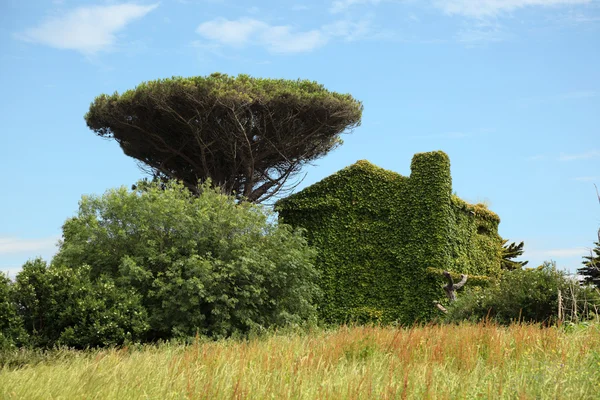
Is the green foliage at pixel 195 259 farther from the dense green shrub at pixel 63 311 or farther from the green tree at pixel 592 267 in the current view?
the green tree at pixel 592 267

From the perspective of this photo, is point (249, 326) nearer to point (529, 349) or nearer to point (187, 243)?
point (187, 243)

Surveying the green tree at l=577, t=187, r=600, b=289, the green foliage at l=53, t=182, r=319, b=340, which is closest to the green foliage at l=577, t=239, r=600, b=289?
the green tree at l=577, t=187, r=600, b=289

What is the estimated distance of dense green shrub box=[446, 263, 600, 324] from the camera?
11.8 metres

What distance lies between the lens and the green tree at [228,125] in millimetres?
22484

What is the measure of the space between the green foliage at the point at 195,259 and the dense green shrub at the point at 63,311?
135cm

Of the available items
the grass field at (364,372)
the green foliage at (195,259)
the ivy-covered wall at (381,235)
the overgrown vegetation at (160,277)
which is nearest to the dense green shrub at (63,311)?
the overgrown vegetation at (160,277)

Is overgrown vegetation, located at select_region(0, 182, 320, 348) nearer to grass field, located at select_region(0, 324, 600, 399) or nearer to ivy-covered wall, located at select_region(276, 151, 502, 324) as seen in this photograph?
ivy-covered wall, located at select_region(276, 151, 502, 324)

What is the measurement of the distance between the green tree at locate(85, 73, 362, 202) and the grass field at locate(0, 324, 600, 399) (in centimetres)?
1577

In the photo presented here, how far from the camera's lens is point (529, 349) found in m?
6.96

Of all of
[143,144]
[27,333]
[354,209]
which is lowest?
[27,333]

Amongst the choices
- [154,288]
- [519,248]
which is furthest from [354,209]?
[519,248]

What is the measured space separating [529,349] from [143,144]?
2114cm

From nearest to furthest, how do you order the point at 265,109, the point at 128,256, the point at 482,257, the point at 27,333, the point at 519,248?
the point at 27,333 → the point at 128,256 → the point at 265,109 → the point at 482,257 → the point at 519,248

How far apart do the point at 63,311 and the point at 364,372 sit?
8.41 meters
